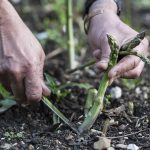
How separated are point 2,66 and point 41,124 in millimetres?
260

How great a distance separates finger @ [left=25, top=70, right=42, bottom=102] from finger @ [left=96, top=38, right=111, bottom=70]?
0.61 feet

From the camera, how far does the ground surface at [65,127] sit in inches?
54.5

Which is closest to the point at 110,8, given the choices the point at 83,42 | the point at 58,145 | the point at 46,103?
the point at 46,103

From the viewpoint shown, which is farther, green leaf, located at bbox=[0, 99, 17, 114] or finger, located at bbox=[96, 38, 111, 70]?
green leaf, located at bbox=[0, 99, 17, 114]

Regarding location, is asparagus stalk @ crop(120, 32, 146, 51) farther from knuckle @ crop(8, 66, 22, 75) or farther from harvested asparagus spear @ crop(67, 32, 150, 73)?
knuckle @ crop(8, 66, 22, 75)

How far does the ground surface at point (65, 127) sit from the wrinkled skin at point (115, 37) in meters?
0.16

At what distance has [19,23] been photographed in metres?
1.43

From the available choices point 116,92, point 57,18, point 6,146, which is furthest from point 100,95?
point 57,18

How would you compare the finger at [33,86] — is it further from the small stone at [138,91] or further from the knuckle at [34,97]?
the small stone at [138,91]

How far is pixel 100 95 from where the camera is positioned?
140cm

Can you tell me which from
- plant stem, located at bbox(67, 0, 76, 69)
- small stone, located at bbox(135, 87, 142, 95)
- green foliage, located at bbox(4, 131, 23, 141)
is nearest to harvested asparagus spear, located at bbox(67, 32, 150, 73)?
green foliage, located at bbox(4, 131, 23, 141)

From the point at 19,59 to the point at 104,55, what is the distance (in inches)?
10.4

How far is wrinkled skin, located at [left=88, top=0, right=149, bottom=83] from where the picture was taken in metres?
1.37

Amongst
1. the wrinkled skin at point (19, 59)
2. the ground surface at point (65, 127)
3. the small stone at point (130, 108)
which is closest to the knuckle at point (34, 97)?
the wrinkled skin at point (19, 59)
